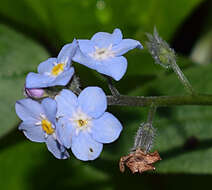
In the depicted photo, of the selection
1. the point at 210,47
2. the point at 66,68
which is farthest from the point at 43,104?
the point at 210,47

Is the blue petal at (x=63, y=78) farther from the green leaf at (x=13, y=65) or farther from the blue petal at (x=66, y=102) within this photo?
the green leaf at (x=13, y=65)

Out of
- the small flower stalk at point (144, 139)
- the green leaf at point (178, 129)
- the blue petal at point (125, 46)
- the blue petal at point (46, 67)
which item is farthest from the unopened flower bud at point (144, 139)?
the green leaf at point (178, 129)

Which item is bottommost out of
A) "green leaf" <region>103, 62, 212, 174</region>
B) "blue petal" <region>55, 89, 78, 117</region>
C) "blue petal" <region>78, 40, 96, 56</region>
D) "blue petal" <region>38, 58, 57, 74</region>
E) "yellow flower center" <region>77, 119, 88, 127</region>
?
"green leaf" <region>103, 62, 212, 174</region>

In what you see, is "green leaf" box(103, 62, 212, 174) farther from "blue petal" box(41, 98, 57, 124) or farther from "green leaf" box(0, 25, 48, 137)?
"blue petal" box(41, 98, 57, 124)

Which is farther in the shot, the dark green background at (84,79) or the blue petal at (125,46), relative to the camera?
the dark green background at (84,79)

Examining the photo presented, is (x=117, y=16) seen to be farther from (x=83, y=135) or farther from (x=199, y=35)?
(x=83, y=135)

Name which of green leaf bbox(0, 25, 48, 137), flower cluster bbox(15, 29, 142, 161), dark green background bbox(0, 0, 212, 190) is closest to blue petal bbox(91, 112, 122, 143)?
flower cluster bbox(15, 29, 142, 161)
